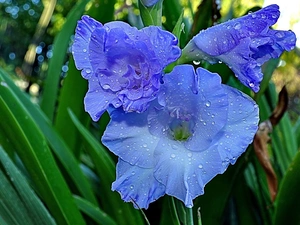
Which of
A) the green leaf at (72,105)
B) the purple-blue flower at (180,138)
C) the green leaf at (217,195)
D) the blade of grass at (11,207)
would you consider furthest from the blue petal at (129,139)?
the green leaf at (72,105)

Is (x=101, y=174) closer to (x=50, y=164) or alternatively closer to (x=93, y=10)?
(x=50, y=164)

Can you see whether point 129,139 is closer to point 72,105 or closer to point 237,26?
point 237,26

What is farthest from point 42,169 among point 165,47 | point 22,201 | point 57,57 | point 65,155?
point 57,57

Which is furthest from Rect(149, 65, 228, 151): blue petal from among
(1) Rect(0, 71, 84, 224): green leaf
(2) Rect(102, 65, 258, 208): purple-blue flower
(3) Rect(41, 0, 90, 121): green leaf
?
(3) Rect(41, 0, 90, 121): green leaf

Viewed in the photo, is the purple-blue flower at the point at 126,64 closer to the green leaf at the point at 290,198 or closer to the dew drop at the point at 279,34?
the dew drop at the point at 279,34

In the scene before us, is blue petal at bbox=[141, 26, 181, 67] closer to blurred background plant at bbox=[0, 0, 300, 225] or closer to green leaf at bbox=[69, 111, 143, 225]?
blurred background plant at bbox=[0, 0, 300, 225]

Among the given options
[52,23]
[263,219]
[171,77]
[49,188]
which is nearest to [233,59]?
[171,77]
